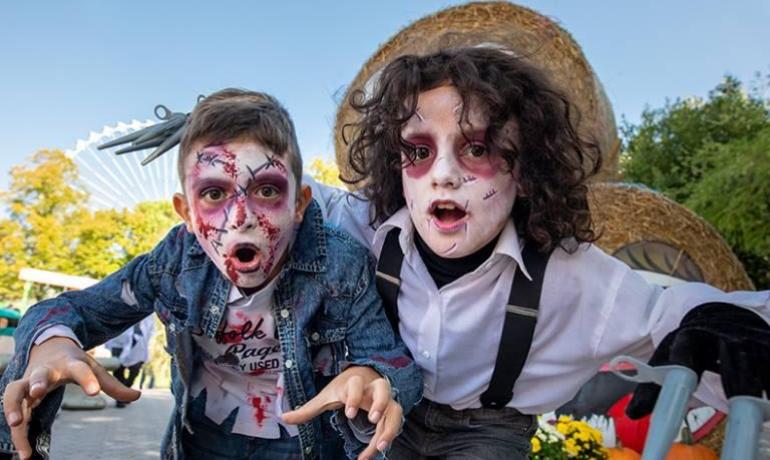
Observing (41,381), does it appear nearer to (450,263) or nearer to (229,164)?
(229,164)

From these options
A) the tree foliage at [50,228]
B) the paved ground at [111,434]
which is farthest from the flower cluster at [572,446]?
the tree foliage at [50,228]

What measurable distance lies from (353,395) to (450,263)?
618mm

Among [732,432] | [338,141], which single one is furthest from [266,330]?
[338,141]

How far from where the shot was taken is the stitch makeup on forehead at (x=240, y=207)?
1703 millimetres

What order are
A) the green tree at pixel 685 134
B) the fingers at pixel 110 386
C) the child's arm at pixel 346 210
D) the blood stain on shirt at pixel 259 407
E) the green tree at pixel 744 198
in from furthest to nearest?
the green tree at pixel 685 134
the green tree at pixel 744 198
the child's arm at pixel 346 210
the blood stain on shirt at pixel 259 407
the fingers at pixel 110 386

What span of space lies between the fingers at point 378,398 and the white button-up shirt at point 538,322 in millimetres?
441

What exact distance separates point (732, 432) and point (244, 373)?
126 cm

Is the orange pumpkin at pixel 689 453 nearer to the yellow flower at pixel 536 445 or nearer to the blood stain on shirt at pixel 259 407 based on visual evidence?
the yellow flower at pixel 536 445

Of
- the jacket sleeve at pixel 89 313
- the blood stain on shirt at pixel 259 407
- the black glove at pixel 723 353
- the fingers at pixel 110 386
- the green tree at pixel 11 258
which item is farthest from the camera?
the green tree at pixel 11 258


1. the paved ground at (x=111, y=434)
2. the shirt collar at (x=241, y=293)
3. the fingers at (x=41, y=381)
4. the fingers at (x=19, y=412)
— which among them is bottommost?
the paved ground at (x=111, y=434)

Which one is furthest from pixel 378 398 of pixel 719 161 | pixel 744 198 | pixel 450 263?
pixel 719 161

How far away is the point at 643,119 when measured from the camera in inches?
651

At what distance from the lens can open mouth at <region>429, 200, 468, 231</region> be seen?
178cm

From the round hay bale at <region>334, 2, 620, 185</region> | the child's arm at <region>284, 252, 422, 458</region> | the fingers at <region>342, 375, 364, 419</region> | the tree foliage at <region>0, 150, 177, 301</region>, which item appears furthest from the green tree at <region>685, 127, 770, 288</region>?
the tree foliage at <region>0, 150, 177, 301</region>
